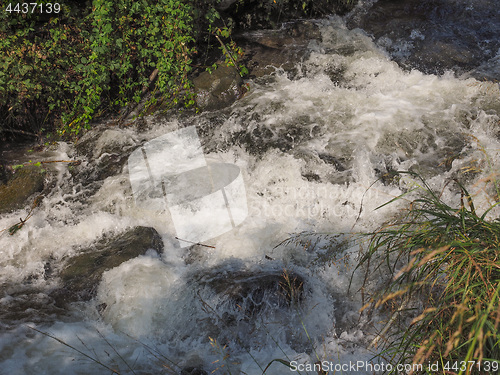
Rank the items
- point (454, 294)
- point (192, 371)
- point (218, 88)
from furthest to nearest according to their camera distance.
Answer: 1. point (218, 88)
2. point (192, 371)
3. point (454, 294)

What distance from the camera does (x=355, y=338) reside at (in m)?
2.92

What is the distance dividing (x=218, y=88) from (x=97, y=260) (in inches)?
116

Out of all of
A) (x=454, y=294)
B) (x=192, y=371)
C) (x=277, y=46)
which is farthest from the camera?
(x=277, y=46)

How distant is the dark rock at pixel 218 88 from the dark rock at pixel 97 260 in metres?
2.26

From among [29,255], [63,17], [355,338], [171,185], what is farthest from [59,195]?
[355,338]

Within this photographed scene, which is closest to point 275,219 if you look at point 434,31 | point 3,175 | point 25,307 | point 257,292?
point 257,292

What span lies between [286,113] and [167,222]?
216 centimetres

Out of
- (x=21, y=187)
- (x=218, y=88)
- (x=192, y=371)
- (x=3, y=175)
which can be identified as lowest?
(x=192, y=371)

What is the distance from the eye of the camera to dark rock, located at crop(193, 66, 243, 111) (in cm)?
561

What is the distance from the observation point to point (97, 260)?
3.74 m

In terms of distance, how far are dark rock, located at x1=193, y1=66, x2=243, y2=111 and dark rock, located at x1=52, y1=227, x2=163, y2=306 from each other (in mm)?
2256

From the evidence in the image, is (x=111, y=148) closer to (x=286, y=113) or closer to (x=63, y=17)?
(x=63, y=17)

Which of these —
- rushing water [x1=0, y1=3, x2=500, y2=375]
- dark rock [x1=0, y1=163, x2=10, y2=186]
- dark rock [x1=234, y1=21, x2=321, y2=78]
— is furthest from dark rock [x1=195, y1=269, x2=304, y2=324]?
dark rock [x1=234, y1=21, x2=321, y2=78]

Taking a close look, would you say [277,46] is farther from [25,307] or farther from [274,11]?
[25,307]
